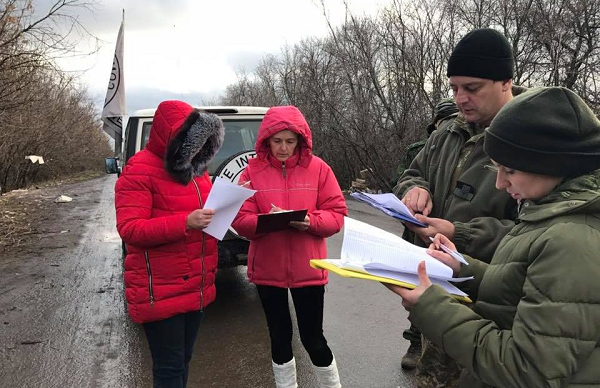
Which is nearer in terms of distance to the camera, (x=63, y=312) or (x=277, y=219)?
(x=277, y=219)

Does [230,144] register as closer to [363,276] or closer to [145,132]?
[145,132]

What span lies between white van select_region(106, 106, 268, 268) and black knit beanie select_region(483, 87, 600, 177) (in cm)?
319

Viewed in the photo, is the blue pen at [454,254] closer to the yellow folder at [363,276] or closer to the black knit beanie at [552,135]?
the yellow folder at [363,276]

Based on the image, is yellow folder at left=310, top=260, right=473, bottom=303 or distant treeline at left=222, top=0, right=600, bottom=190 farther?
distant treeline at left=222, top=0, right=600, bottom=190

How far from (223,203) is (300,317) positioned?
0.96 meters

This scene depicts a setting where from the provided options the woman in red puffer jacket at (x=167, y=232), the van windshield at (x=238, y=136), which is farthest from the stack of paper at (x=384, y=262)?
the van windshield at (x=238, y=136)

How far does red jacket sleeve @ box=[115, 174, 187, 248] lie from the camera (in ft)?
7.60

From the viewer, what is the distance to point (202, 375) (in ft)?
11.8

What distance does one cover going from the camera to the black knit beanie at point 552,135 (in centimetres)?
124

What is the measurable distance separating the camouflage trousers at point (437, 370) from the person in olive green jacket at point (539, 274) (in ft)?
1.43

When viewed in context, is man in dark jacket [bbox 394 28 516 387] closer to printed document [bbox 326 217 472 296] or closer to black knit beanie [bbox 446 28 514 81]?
black knit beanie [bbox 446 28 514 81]

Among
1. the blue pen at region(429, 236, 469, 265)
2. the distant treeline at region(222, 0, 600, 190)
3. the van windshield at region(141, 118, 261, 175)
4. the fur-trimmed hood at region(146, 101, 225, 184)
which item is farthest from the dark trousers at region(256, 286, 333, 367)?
the distant treeline at region(222, 0, 600, 190)

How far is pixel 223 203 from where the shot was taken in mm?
2381

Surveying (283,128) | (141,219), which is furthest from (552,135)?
(141,219)
